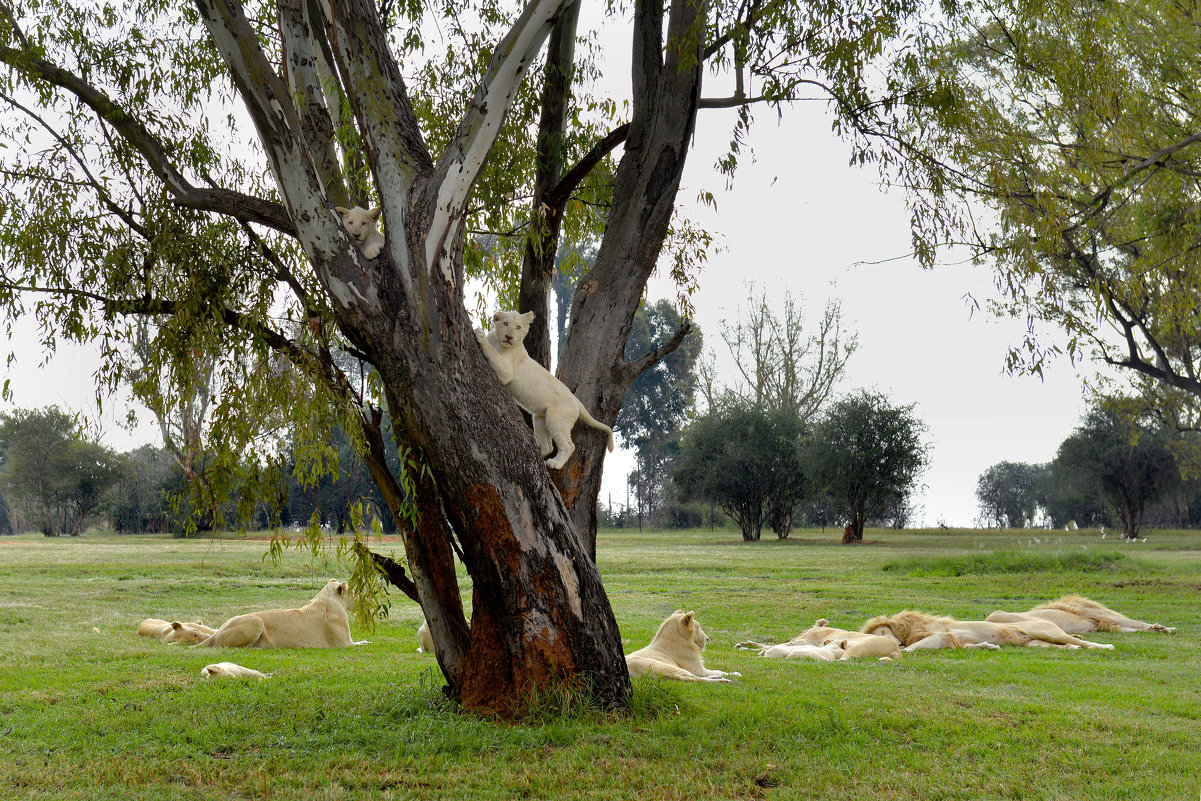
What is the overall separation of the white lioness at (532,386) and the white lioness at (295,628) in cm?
440

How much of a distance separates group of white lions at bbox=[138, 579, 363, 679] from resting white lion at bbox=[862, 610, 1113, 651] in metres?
5.62

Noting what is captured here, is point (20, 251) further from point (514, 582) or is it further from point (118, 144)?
point (514, 582)

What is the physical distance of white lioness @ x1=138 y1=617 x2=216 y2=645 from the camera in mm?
10156

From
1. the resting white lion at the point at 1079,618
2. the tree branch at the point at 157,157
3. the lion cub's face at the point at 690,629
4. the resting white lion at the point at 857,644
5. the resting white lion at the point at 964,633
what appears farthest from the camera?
the resting white lion at the point at 1079,618

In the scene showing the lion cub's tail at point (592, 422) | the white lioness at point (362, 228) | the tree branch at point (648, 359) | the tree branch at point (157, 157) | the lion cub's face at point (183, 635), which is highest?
the tree branch at point (157, 157)

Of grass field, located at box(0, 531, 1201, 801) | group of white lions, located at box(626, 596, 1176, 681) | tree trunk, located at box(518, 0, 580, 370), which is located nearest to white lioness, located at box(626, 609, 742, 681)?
group of white lions, located at box(626, 596, 1176, 681)

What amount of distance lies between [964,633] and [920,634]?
528 mm

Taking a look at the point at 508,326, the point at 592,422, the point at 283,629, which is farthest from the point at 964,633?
the point at 283,629

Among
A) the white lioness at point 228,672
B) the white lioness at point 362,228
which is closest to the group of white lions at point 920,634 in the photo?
the white lioness at point 228,672

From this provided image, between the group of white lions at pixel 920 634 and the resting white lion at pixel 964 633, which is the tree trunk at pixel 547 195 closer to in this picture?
the group of white lions at pixel 920 634

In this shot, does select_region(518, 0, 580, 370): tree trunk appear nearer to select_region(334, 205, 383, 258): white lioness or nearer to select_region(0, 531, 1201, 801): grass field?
select_region(334, 205, 383, 258): white lioness

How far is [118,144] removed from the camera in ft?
25.1

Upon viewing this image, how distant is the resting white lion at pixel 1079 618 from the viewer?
1087 cm

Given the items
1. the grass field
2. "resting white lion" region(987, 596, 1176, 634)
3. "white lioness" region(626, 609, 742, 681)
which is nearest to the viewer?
the grass field
